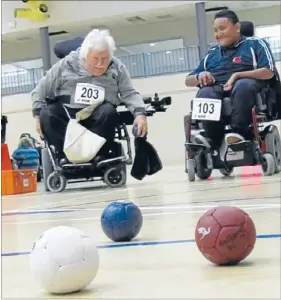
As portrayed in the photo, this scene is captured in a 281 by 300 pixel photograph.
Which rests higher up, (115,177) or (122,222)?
(115,177)

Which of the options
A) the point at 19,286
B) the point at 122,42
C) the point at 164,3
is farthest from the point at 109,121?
the point at 122,42

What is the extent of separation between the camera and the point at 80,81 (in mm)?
3588

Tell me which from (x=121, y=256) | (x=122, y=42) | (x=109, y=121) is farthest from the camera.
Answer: (x=122, y=42)

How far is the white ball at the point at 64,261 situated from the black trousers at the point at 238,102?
2.63 m

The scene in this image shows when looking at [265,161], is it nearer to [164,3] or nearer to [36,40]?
[164,3]

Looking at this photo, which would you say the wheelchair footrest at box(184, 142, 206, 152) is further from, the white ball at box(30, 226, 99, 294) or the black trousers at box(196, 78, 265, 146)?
the white ball at box(30, 226, 99, 294)

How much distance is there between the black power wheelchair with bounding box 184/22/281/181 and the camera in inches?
139

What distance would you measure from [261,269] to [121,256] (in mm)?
322

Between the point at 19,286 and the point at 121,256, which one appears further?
the point at 121,256

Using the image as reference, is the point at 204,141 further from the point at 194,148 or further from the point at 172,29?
the point at 172,29

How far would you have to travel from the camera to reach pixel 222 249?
38.8 inches

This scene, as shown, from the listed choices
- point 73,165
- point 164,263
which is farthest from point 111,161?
point 164,263

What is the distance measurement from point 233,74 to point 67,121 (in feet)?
3.02

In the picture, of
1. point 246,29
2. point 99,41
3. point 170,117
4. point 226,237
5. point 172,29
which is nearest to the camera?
point 226,237
